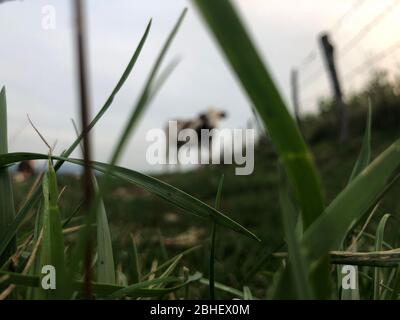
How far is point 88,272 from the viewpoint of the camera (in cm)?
26

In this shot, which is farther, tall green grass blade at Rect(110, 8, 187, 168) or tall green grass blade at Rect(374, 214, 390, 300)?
tall green grass blade at Rect(374, 214, 390, 300)

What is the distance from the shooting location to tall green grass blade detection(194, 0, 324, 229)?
22cm

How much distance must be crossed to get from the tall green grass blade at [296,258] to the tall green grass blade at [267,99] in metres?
0.01

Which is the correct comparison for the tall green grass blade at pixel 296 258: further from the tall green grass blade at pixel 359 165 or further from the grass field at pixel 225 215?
the tall green grass blade at pixel 359 165

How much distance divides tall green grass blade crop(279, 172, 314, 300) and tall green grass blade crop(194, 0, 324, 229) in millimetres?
11

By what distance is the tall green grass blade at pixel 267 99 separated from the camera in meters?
0.22

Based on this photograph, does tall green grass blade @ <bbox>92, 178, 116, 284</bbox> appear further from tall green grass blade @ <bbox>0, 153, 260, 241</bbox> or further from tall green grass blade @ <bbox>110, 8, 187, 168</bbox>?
tall green grass blade @ <bbox>110, 8, 187, 168</bbox>

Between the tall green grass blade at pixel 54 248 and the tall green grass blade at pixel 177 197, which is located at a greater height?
the tall green grass blade at pixel 177 197

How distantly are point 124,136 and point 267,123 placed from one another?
2.6 inches

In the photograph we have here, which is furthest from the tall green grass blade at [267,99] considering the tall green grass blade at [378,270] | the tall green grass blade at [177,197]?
the tall green grass blade at [378,270]

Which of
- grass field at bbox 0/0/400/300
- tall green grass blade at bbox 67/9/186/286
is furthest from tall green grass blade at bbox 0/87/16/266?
tall green grass blade at bbox 67/9/186/286

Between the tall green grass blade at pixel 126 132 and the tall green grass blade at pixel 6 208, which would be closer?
the tall green grass blade at pixel 126 132
